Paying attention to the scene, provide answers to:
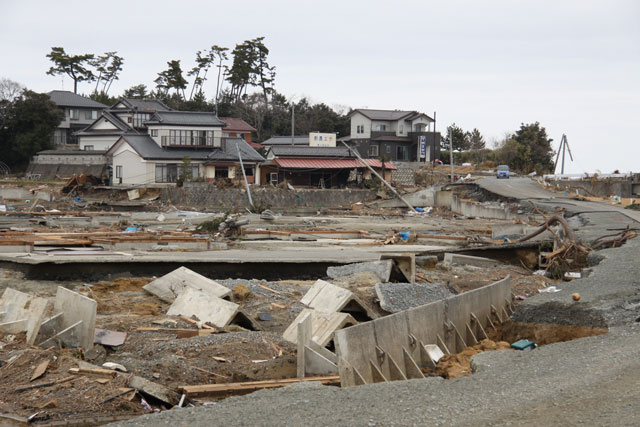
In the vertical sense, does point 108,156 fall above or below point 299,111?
below

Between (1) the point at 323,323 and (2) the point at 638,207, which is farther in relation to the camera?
(2) the point at 638,207

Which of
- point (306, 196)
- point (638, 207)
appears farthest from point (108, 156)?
point (638, 207)

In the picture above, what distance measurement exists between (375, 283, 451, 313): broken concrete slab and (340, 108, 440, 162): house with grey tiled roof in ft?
162

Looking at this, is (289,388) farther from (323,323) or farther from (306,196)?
(306,196)

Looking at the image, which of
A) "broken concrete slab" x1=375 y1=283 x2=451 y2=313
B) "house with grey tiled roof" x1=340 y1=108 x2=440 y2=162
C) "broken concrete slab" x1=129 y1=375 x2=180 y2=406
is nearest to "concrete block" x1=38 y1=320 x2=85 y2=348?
"broken concrete slab" x1=129 y1=375 x2=180 y2=406

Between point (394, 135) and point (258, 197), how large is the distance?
25.8 metres

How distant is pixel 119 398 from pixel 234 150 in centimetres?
4236

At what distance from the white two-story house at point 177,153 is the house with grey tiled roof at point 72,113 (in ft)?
43.8

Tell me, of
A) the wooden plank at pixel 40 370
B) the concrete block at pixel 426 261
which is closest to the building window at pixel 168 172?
the concrete block at pixel 426 261

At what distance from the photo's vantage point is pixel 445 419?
601 cm

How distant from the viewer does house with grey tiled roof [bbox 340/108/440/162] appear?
6191 centimetres

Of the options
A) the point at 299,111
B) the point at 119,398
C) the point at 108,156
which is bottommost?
the point at 119,398

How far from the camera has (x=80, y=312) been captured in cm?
907

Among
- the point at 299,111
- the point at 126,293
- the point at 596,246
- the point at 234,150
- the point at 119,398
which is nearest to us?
the point at 119,398
